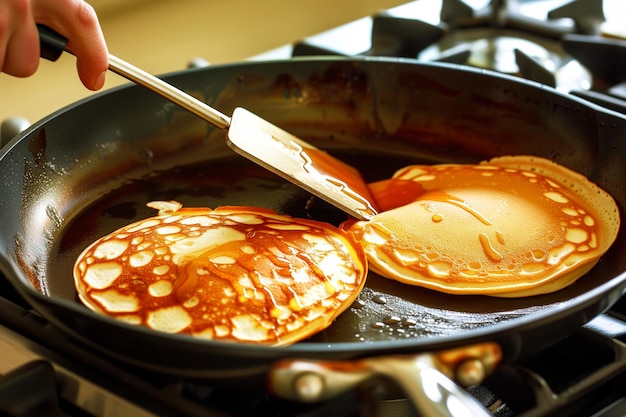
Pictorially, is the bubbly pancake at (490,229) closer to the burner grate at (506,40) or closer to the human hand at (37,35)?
the burner grate at (506,40)

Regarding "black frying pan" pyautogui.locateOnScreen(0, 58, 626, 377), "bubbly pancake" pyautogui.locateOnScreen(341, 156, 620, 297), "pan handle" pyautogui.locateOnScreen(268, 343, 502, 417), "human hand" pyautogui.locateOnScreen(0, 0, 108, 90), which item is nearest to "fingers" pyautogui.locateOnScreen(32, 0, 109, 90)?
"human hand" pyautogui.locateOnScreen(0, 0, 108, 90)

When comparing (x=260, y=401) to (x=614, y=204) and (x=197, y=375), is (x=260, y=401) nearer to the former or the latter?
(x=197, y=375)

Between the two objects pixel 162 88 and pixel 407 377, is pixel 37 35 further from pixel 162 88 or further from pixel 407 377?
pixel 407 377

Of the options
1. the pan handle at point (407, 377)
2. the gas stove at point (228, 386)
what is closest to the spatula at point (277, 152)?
the gas stove at point (228, 386)

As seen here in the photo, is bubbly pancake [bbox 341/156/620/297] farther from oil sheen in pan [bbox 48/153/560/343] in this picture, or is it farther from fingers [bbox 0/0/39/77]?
fingers [bbox 0/0/39/77]

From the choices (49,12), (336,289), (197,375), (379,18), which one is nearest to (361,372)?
(197,375)

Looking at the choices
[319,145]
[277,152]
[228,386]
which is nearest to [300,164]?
[277,152]
